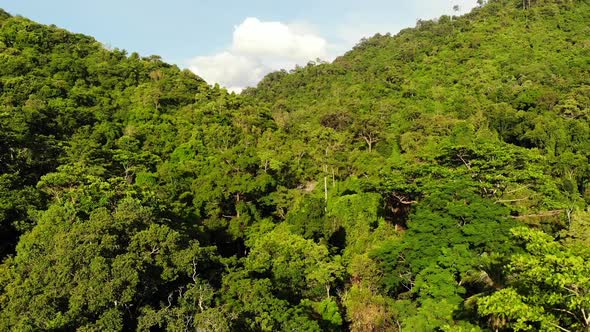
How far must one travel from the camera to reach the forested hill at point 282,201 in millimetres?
15789

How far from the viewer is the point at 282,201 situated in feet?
106

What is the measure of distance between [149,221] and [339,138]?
23.1 metres

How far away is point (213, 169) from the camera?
1272 inches

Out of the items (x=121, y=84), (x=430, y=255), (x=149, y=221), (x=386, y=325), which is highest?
(x=121, y=84)

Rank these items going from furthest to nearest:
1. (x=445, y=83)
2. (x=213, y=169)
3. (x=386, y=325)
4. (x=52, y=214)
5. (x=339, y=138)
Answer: (x=445, y=83)
(x=339, y=138)
(x=213, y=169)
(x=386, y=325)
(x=52, y=214)

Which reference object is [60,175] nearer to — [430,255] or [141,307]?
[141,307]

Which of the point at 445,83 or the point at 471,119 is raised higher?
the point at 445,83

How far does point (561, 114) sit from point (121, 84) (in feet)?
144

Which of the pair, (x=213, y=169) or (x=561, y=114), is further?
(x=561, y=114)

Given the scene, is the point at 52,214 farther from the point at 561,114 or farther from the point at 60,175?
the point at 561,114

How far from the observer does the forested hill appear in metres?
15.8

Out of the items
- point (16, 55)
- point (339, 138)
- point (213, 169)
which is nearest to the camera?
point (213, 169)

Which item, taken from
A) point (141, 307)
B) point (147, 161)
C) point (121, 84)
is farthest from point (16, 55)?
point (141, 307)

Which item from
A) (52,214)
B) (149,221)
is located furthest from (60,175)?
(149,221)
